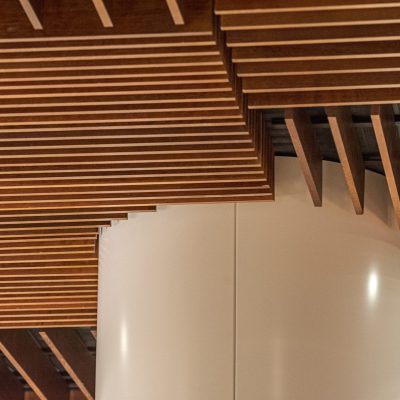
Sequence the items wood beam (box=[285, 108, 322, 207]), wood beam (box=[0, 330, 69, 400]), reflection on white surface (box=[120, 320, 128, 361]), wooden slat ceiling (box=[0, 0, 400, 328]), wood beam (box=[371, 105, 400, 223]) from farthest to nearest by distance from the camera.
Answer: wood beam (box=[0, 330, 69, 400]) < reflection on white surface (box=[120, 320, 128, 361]) < wood beam (box=[285, 108, 322, 207]) < wood beam (box=[371, 105, 400, 223]) < wooden slat ceiling (box=[0, 0, 400, 328])

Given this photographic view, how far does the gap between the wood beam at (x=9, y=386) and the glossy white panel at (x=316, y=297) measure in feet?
24.2

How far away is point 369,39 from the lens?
593cm

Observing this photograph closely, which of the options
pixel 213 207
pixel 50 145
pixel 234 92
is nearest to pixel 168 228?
pixel 213 207

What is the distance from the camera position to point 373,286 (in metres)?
8.33

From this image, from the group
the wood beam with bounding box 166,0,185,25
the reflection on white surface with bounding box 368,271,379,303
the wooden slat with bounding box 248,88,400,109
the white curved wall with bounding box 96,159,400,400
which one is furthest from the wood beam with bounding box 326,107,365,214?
the wood beam with bounding box 166,0,185,25

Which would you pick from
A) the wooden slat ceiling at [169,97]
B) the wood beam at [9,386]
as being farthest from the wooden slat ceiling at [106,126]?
the wood beam at [9,386]

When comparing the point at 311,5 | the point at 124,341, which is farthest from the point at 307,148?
the point at 311,5

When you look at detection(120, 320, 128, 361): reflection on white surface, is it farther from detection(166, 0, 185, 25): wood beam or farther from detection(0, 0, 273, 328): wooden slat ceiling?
detection(166, 0, 185, 25): wood beam

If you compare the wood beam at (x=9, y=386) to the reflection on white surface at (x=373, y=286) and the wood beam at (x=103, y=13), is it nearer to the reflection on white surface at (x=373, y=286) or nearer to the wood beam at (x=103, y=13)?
the reflection on white surface at (x=373, y=286)

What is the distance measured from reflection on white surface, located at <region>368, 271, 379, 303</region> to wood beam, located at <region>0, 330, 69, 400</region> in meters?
5.34

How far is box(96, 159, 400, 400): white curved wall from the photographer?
8.10m

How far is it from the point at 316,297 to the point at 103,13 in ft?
11.0

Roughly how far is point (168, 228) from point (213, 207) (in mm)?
368

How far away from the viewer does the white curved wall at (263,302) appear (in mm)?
8102
